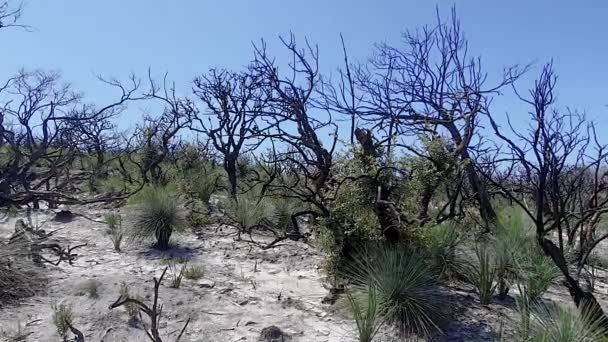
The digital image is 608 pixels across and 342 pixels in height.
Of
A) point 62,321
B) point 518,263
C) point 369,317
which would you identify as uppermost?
point 518,263

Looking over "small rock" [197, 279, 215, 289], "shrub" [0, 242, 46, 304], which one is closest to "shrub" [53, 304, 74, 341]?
"shrub" [0, 242, 46, 304]

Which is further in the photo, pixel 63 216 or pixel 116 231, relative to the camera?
pixel 63 216

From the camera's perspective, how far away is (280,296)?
5188 mm

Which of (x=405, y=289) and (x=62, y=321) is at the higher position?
(x=405, y=289)

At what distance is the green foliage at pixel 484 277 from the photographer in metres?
4.83

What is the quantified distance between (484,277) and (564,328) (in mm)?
1516

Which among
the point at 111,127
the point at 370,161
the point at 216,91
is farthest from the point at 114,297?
the point at 111,127

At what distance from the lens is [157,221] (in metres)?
7.07

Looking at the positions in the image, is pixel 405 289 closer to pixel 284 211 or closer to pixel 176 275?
pixel 176 275

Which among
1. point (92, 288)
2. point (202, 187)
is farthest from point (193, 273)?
point (202, 187)

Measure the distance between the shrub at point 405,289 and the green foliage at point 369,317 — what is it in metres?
0.09

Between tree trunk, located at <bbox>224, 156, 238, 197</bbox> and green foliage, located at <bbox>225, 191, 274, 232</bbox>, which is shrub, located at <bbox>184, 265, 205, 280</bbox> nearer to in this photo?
green foliage, located at <bbox>225, 191, 274, 232</bbox>

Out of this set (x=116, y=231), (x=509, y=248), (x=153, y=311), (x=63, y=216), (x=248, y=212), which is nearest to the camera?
(x=153, y=311)

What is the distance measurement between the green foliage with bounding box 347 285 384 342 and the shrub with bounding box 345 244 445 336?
86mm
